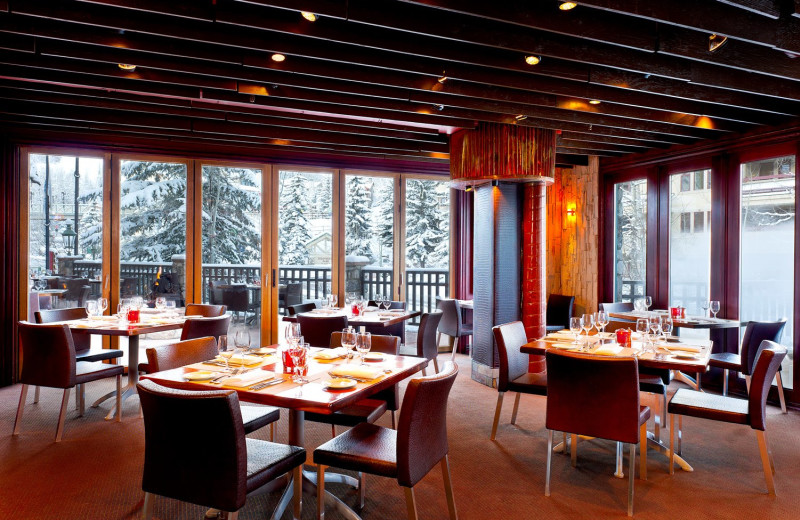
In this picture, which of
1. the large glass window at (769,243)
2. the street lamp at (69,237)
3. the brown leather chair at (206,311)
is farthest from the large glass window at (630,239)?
the street lamp at (69,237)

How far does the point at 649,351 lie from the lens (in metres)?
3.47

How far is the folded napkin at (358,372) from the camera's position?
2.66 meters

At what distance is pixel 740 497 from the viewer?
306 cm

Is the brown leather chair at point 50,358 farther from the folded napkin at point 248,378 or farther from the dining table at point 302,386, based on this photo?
the folded napkin at point 248,378

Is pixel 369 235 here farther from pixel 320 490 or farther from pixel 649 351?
pixel 320 490

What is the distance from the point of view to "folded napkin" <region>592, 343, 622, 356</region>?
133 inches

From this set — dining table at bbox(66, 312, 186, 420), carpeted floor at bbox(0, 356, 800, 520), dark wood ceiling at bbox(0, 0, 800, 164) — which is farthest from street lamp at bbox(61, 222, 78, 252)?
carpeted floor at bbox(0, 356, 800, 520)

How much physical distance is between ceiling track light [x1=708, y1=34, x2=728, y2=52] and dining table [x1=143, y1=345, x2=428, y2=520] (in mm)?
2747

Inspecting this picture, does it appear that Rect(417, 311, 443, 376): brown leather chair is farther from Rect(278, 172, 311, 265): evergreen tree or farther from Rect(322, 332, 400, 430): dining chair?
Rect(278, 172, 311, 265): evergreen tree

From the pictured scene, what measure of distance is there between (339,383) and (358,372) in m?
0.23

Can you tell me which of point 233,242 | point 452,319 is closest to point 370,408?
point 452,319

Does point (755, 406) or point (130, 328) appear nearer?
point (755, 406)

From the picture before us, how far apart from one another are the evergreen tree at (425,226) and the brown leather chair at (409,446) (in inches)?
201

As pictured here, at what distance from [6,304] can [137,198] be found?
5.83 feet
